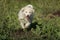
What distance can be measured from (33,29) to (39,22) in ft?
1.62

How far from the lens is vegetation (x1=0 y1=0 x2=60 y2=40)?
941 cm

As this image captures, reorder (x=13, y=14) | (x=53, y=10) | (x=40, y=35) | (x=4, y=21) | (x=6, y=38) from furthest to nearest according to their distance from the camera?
(x=53, y=10), (x=13, y=14), (x=4, y=21), (x=40, y=35), (x=6, y=38)

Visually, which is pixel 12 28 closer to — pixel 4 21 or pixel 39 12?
pixel 4 21

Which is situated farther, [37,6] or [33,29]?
[37,6]

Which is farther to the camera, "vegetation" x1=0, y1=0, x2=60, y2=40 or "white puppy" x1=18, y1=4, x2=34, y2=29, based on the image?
"white puppy" x1=18, y1=4, x2=34, y2=29

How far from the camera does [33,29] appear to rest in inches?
394

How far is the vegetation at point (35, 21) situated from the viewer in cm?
941

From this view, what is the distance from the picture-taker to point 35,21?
1076 cm

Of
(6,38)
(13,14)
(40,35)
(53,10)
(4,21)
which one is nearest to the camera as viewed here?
(6,38)

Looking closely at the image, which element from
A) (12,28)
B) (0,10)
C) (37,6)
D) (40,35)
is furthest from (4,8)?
(40,35)

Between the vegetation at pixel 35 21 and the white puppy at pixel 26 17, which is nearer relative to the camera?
the vegetation at pixel 35 21

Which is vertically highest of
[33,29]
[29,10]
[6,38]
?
[29,10]

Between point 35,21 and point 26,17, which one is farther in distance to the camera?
point 35,21

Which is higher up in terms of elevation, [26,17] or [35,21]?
[35,21]
